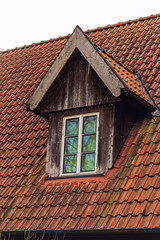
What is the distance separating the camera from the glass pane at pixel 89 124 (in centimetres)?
892

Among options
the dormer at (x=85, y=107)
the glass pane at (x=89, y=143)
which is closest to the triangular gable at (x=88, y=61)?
the dormer at (x=85, y=107)

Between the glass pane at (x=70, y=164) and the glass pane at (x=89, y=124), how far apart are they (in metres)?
0.51

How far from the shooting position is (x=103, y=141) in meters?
8.66

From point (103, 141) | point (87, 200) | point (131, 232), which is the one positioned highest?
point (103, 141)

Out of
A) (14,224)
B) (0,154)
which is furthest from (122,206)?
(0,154)

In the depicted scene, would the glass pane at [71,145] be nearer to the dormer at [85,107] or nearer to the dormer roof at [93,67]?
the dormer at [85,107]

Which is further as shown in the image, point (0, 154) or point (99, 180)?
point (0, 154)

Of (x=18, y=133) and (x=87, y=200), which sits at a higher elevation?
(x=18, y=133)

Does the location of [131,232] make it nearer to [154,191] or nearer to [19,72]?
[154,191]

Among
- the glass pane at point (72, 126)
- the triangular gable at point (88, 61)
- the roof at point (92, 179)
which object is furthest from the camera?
the glass pane at point (72, 126)

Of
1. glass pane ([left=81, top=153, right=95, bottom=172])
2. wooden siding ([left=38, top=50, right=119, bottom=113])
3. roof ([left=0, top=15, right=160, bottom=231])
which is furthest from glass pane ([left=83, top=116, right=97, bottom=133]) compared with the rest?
roof ([left=0, top=15, right=160, bottom=231])

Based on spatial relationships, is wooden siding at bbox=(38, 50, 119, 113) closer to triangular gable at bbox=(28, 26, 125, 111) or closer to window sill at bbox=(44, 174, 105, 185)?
triangular gable at bbox=(28, 26, 125, 111)

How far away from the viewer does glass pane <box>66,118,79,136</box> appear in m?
9.10

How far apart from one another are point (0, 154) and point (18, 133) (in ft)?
2.05
